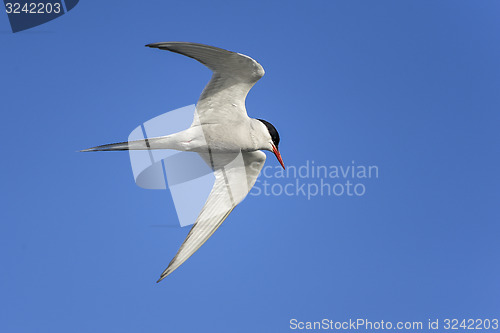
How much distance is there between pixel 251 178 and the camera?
16.7ft

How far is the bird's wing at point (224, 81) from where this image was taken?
375 centimetres

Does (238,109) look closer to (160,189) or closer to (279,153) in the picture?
(279,153)

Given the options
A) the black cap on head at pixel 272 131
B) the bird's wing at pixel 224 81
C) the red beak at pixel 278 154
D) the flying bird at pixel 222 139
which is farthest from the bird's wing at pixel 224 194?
the bird's wing at pixel 224 81

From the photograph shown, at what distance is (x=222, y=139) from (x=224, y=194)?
0.70 metres

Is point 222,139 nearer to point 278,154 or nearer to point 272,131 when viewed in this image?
point 272,131

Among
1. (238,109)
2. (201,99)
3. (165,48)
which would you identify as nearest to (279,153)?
(238,109)

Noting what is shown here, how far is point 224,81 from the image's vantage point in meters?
4.19

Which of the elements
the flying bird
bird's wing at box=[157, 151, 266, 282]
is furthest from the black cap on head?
bird's wing at box=[157, 151, 266, 282]

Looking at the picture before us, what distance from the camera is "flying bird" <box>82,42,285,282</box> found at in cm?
400

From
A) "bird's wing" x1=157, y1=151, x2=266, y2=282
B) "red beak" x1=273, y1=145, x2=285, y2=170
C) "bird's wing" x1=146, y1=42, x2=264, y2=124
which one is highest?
"bird's wing" x1=146, y1=42, x2=264, y2=124

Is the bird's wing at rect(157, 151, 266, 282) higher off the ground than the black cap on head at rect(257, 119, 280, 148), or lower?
lower

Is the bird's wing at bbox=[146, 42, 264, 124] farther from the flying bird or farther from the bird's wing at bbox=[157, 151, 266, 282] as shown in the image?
the bird's wing at bbox=[157, 151, 266, 282]

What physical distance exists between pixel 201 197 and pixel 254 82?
1.38m

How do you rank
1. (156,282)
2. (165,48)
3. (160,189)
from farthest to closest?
(160,189), (156,282), (165,48)
